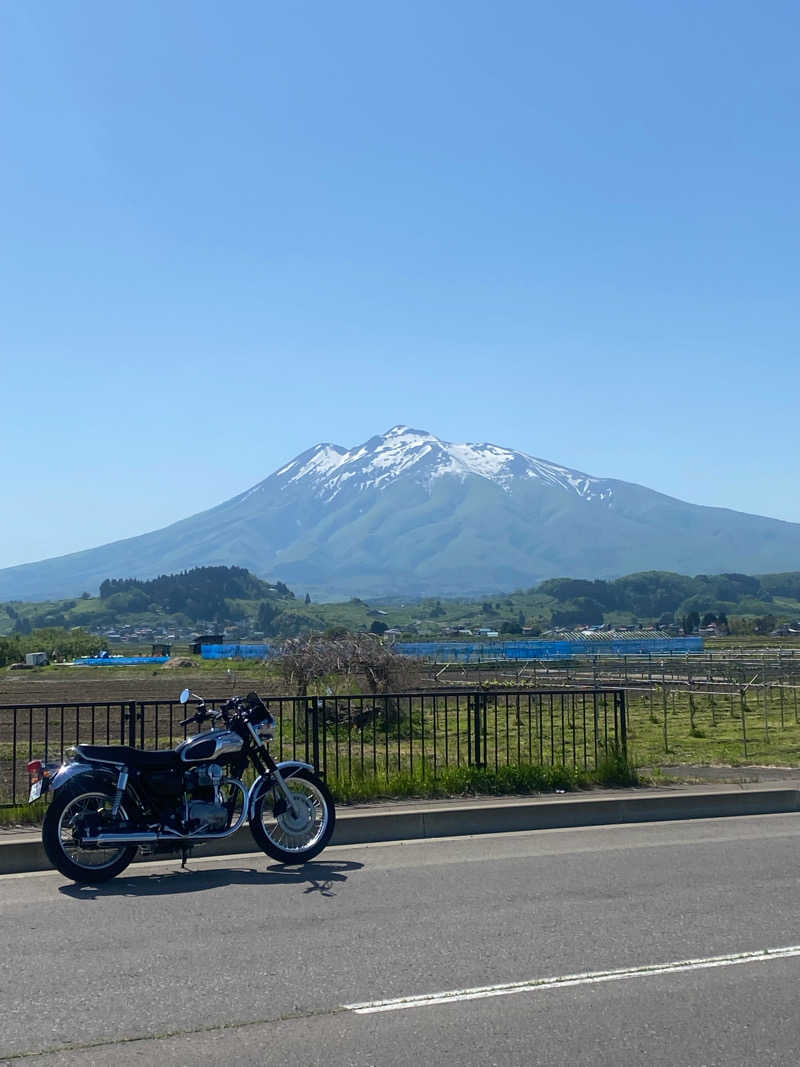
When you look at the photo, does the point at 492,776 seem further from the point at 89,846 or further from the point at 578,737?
the point at 578,737

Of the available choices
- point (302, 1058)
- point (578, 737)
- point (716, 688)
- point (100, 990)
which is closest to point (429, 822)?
point (100, 990)

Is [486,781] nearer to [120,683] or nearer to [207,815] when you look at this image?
[207,815]

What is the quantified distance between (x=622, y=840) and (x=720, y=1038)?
5.41 m

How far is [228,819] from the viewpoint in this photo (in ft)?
32.0

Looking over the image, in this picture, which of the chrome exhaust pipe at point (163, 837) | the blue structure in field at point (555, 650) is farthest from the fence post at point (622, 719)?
the blue structure in field at point (555, 650)

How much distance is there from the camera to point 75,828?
919 centimetres

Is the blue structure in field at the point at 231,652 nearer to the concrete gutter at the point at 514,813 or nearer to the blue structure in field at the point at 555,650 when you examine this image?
the blue structure in field at the point at 555,650

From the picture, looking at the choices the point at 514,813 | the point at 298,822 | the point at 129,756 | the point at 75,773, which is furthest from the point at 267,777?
the point at 514,813

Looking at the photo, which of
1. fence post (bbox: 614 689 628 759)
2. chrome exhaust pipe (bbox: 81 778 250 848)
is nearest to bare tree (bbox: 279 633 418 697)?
fence post (bbox: 614 689 628 759)

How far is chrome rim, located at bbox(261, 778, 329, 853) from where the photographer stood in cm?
1001

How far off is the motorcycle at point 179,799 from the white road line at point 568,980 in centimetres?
355

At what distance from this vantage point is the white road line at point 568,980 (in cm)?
629

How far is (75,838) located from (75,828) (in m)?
0.08

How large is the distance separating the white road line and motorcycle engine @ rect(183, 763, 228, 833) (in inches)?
139
